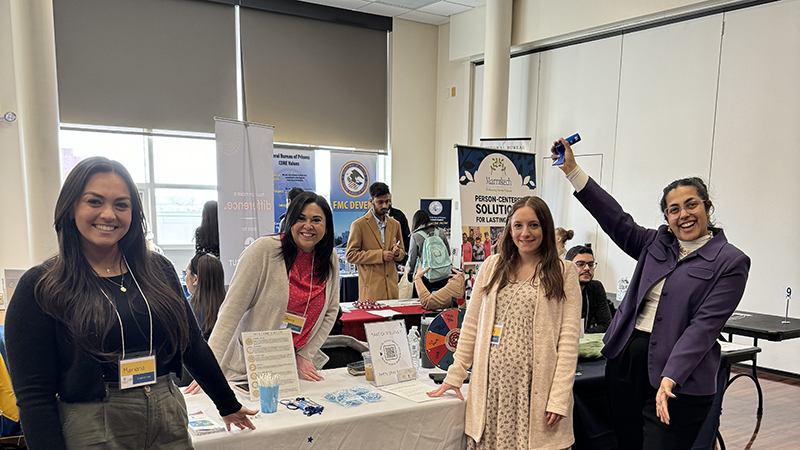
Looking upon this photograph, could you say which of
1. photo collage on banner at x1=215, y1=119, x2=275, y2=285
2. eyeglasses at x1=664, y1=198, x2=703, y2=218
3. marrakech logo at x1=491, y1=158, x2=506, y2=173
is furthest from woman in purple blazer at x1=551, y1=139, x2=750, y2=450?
photo collage on banner at x1=215, y1=119, x2=275, y2=285

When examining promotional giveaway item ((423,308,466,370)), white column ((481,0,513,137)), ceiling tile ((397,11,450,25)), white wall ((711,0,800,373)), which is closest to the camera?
promotional giveaway item ((423,308,466,370))

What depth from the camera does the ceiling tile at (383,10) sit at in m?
7.15

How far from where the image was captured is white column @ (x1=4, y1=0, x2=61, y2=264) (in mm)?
4375

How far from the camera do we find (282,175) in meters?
6.83

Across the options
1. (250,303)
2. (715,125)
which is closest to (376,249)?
(250,303)

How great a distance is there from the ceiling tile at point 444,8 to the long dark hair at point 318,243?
5733 mm

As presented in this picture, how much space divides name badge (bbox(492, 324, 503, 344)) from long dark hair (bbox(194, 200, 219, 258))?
7.09 feet

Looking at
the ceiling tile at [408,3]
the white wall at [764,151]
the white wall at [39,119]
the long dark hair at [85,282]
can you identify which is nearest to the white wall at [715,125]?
the white wall at [764,151]

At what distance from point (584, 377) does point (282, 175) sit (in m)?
5.20

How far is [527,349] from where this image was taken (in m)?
1.92

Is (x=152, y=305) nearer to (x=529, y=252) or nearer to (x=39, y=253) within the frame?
(x=529, y=252)

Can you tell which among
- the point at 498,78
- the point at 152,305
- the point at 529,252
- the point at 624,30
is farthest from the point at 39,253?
the point at 624,30

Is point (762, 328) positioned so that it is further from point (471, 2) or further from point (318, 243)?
point (471, 2)

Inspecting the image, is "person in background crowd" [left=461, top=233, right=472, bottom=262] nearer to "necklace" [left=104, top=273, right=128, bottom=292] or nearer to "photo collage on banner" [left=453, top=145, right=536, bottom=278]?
"photo collage on banner" [left=453, top=145, right=536, bottom=278]
